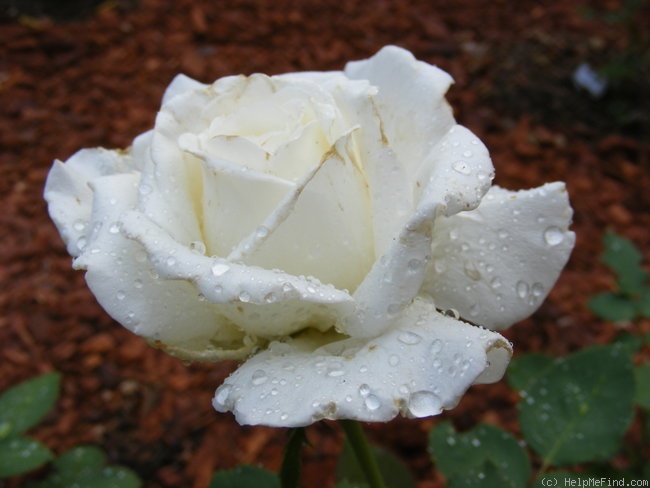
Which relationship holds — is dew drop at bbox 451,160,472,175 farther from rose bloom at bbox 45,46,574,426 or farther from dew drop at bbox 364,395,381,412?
dew drop at bbox 364,395,381,412

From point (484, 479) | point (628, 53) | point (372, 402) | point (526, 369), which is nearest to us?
point (372, 402)

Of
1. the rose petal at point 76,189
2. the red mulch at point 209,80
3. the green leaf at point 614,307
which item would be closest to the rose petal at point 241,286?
the rose petal at point 76,189

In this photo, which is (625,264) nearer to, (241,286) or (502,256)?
(502,256)

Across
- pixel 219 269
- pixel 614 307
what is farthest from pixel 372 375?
pixel 614 307

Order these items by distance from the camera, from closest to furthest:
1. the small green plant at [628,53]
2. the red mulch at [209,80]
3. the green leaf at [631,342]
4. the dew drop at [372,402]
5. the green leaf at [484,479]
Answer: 1. the dew drop at [372,402]
2. the green leaf at [484,479]
3. the green leaf at [631,342]
4. the red mulch at [209,80]
5. the small green plant at [628,53]

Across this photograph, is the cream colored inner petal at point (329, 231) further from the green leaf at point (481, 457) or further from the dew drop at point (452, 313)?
the green leaf at point (481, 457)

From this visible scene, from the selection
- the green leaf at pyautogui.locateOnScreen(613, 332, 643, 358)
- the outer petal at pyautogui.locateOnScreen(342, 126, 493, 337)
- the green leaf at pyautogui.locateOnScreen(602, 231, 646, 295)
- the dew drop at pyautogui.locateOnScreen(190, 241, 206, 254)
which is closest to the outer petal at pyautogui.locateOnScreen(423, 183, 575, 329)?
the outer petal at pyautogui.locateOnScreen(342, 126, 493, 337)

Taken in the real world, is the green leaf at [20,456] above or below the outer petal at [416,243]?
below
